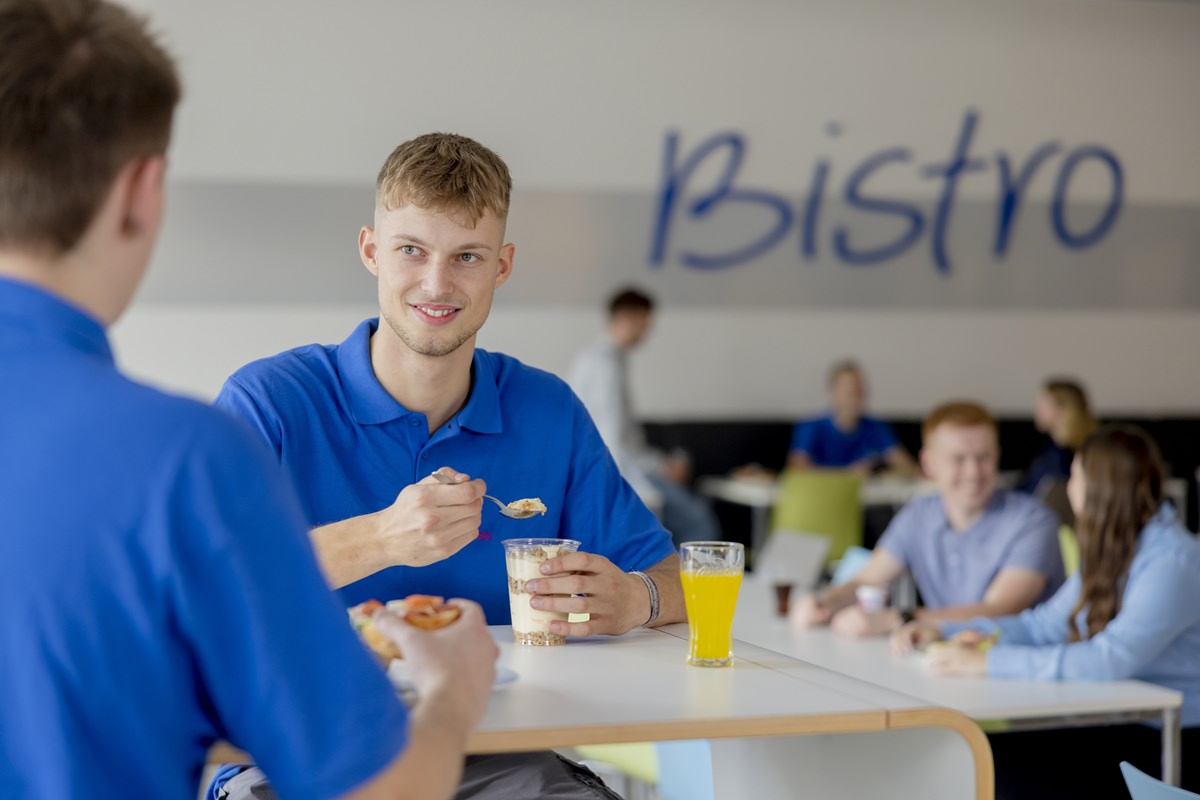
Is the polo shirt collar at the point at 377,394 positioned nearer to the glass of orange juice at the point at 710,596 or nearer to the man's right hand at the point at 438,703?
the glass of orange juice at the point at 710,596

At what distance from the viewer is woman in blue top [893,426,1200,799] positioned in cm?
266

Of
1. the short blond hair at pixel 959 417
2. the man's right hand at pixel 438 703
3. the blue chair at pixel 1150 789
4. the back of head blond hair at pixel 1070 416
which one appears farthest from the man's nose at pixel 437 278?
the back of head blond hair at pixel 1070 416

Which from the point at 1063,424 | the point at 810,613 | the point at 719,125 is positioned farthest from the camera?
the point at 719,125

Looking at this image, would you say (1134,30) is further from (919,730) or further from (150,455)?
(150,455)

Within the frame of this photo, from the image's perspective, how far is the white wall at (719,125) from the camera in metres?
6.84

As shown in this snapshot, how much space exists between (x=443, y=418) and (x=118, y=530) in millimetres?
Result: 1192

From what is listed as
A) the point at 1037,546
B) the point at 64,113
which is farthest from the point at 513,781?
the point at 1037,546

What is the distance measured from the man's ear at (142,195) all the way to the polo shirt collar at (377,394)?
102cm

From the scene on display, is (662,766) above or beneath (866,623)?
beneath

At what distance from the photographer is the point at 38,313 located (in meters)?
0.94

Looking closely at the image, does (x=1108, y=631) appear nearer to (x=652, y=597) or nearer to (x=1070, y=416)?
(x=652, y=597)

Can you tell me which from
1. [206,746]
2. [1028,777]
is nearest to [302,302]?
[1028,777]

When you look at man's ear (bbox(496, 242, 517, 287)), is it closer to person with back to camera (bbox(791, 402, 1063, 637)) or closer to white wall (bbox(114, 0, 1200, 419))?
person with back to camera (bbox(791, 402, 1063, 637))

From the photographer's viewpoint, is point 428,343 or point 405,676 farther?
point 428,343
